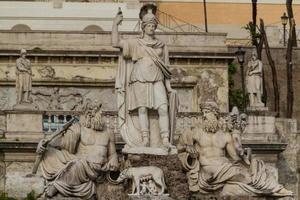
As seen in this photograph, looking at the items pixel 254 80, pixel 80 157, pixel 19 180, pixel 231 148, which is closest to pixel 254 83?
pixel 254 80

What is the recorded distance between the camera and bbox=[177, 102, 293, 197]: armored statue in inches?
805

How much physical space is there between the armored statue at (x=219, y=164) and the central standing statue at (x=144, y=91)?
55 cm

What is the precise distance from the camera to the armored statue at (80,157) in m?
19.9

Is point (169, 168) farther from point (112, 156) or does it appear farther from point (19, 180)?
point (19, 180)

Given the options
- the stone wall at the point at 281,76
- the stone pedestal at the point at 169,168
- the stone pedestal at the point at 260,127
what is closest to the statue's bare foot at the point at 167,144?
the stone pedestal at the point at 169,168

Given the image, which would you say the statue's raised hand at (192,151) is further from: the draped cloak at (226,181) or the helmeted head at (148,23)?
the helmeted head at (148,23)

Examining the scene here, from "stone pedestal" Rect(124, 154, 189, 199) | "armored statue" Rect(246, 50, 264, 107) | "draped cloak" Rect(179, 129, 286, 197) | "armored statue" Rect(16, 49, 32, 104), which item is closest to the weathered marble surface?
"armored statue" Rect(16, 49, 32, 104)

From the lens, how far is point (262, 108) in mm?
31766

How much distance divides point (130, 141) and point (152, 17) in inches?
83.9

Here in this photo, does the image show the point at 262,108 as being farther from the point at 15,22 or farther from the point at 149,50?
the point at 15,22

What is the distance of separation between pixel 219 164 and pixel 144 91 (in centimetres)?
174

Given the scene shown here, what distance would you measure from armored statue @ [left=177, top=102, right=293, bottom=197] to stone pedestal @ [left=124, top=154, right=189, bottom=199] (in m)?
0.46

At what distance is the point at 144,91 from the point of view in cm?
2038

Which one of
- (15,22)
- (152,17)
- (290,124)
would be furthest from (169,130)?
(15,22)
